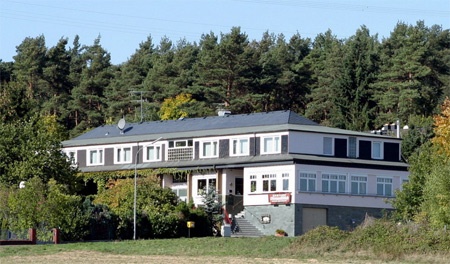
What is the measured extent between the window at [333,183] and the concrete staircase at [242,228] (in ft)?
17.1

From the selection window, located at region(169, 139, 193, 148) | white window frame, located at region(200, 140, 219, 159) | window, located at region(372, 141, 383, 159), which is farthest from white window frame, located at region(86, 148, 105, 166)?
window, located at region(372, 141, 383, 159)

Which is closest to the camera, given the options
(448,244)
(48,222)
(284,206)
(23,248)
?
(448,244)

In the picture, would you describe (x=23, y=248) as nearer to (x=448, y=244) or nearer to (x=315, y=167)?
(x=448, y=244)

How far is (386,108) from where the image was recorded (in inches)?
4528

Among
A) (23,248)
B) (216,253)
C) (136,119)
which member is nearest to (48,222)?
(23,248)

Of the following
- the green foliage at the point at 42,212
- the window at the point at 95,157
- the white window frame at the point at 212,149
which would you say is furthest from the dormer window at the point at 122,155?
the green foliage at the point at 42,212

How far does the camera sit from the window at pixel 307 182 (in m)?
83.1

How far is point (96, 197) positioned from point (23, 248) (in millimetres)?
22607

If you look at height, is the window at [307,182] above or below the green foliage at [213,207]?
above

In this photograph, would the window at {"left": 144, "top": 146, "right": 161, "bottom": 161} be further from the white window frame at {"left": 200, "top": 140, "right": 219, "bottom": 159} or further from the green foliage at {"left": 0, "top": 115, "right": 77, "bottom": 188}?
the green foliage at {"left": 0, "top": 115, "right": 77, "bottom": 188}

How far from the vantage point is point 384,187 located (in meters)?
87.2

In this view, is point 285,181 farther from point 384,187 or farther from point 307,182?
point 384,187

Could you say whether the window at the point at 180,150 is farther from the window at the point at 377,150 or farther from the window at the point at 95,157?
the window at the point at 377,150

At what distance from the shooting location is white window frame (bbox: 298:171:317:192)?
273 feet
